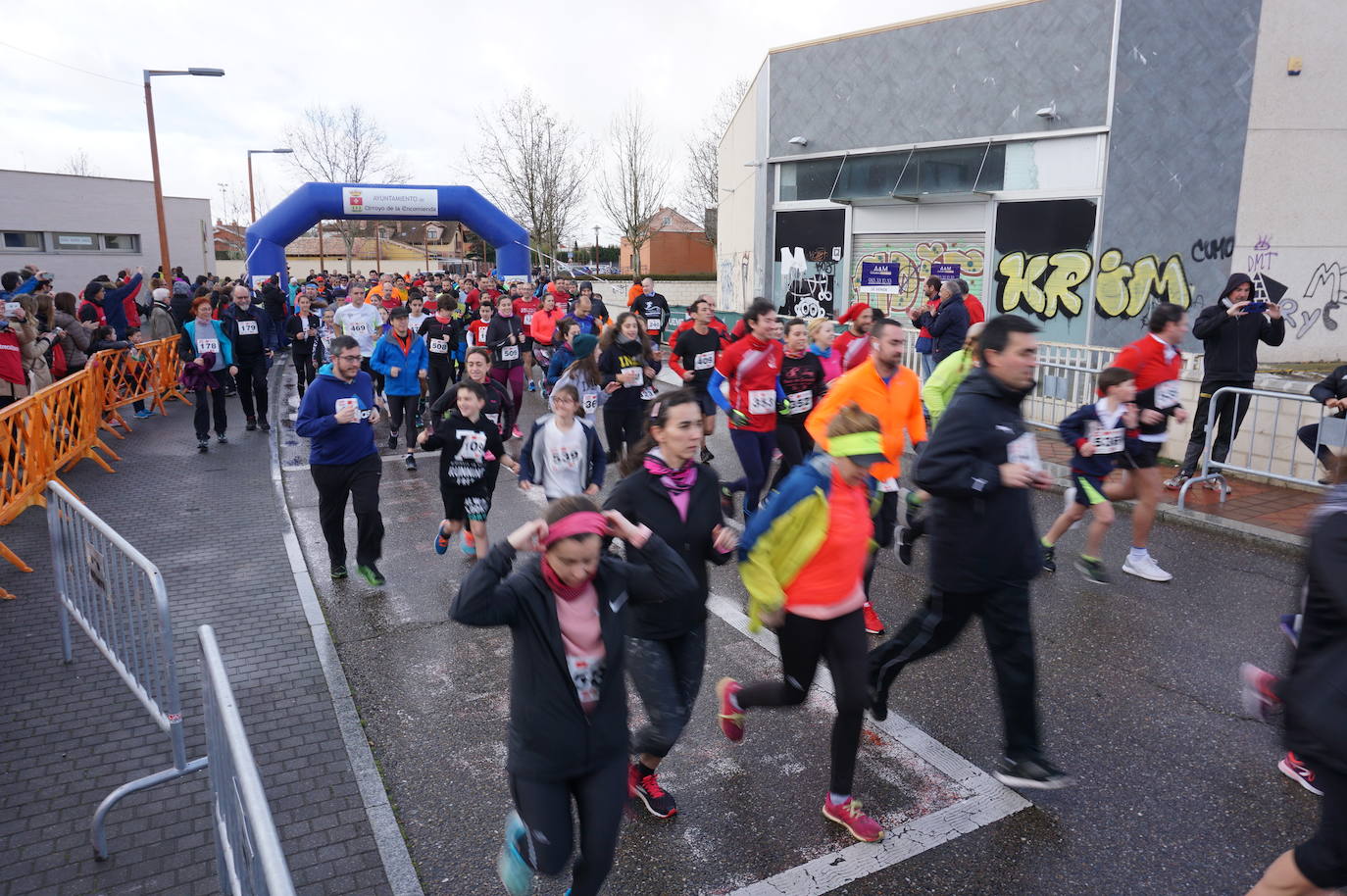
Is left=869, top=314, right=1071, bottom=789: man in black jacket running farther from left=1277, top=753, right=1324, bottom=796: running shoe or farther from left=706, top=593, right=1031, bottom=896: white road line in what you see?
left=1277, top=753, right=1324, bottom=796: running shoe

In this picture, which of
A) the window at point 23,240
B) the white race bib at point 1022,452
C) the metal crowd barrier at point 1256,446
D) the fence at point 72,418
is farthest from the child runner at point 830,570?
the window at point 23,240

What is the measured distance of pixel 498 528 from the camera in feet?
26.7

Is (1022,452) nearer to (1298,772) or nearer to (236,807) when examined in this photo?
(1298,772)

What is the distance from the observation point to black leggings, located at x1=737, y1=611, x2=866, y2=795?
11.7 feet

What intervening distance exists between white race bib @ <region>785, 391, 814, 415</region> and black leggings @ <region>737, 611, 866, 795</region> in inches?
140

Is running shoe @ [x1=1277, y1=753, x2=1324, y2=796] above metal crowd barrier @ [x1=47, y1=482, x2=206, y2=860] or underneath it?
underneath

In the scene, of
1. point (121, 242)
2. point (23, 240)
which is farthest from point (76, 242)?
point (23, 240)

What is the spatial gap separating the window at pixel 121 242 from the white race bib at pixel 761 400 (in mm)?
41064

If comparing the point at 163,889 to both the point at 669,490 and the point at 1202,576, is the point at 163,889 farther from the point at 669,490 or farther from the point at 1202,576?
the point at 1202,576

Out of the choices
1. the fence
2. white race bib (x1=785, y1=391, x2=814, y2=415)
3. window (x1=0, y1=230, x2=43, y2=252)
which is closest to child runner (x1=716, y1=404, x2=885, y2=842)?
white race bib (x1=785, y1=391, x2=814, y2=415)

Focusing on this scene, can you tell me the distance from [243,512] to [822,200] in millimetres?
15724

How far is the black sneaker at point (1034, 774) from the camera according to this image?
3783 mm

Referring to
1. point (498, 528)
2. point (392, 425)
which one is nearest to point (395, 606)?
point (498, 528)

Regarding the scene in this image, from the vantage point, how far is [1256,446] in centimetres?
882
